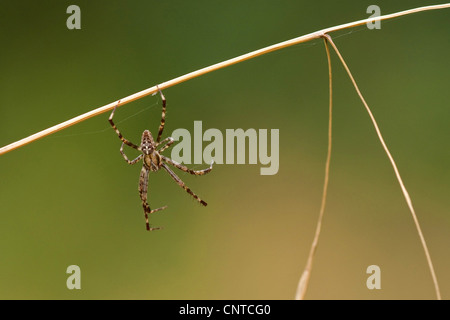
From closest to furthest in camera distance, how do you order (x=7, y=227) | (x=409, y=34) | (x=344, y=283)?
(x=344, y=283) → (x=7, y=227) → (x=409, y=34)

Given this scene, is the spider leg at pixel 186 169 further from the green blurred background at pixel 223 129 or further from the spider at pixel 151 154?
the green blurred background at pixel 223 129

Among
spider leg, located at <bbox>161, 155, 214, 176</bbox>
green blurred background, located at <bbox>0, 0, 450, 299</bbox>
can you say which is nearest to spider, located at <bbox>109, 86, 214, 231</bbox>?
spider leg, located at <bbox>161, 155, 214, 176</bbox>

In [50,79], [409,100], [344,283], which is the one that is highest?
[50,79]

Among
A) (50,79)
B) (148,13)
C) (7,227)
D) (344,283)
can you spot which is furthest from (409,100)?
(7,227)

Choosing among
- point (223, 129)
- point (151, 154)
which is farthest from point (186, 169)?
point (223, 129)

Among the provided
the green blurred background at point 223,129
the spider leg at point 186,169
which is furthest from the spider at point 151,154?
the green blurred background at point 223,129

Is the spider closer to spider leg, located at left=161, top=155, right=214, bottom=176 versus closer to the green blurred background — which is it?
spider leg, located at left=161, top=155, right=214, bottom=176

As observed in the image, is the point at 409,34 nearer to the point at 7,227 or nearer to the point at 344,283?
the point at 344,283

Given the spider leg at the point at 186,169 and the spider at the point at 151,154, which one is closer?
the spider at the point at 151,154
